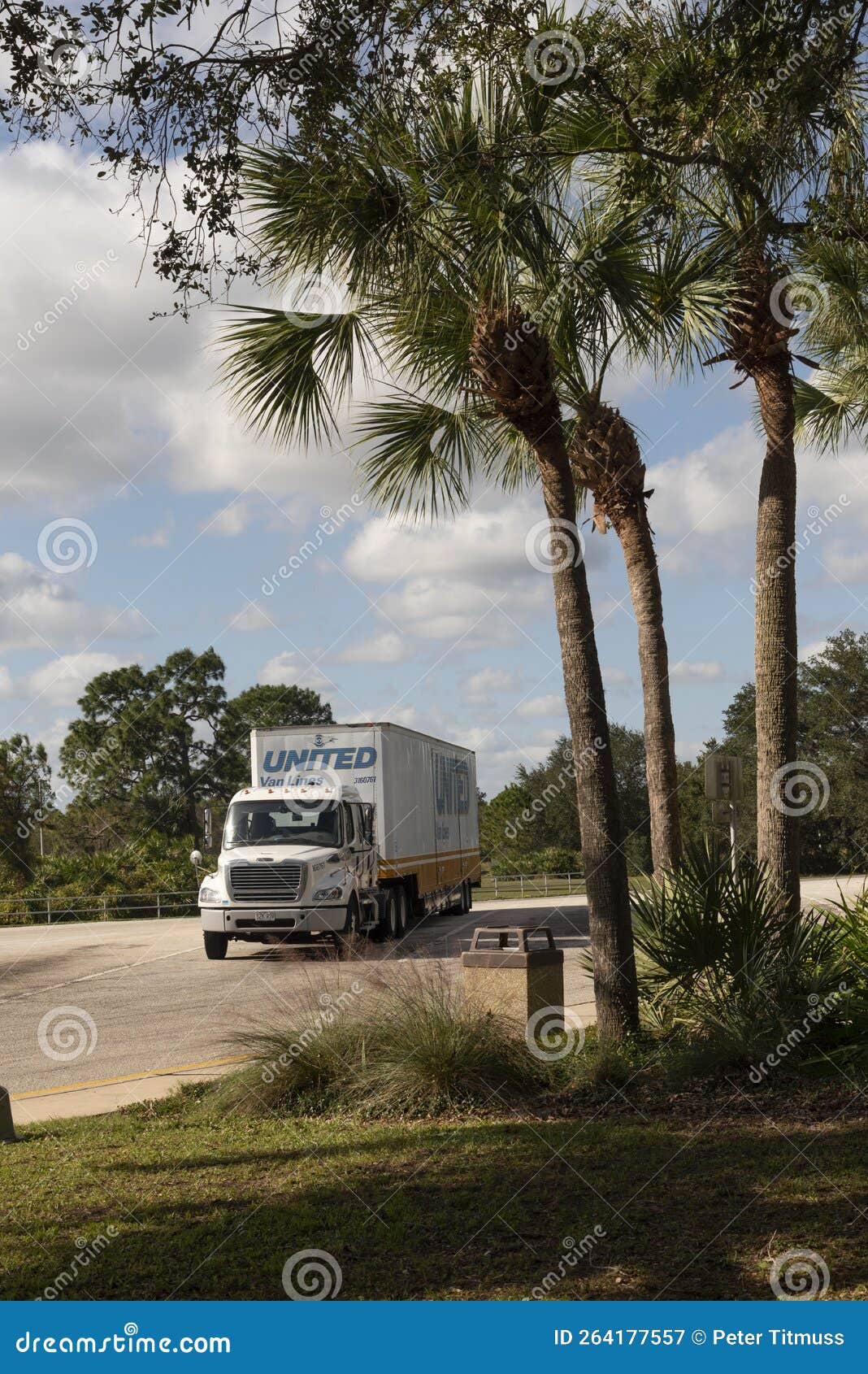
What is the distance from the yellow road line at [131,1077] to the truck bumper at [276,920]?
836 cm

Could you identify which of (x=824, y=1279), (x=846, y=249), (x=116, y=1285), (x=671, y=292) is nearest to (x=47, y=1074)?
(x=116, y=1285)

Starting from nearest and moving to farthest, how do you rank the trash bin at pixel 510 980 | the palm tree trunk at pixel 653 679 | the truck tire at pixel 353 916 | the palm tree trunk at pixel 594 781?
the trash bin at pixel 510 980 < the palm tree trunk at pixel 594 781 < the palm tree trunk at pixel 653 679 < the truck tire at pixel 353 916

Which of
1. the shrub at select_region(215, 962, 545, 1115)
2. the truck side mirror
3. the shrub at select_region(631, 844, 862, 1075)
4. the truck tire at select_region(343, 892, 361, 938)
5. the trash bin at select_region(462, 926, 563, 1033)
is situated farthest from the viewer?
the truck side mirror

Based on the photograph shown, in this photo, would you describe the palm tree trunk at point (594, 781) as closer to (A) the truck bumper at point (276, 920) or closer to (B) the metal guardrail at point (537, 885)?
(A) the truck bumper at point (276, 920)

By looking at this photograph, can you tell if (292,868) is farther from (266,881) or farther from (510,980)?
(510,980)

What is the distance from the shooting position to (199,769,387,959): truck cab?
18562 millimetres

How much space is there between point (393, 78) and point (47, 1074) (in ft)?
26.3

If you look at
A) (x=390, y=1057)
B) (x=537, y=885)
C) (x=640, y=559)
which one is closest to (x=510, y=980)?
(x=390, y=1057)

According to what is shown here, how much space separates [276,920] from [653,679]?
7745 mm

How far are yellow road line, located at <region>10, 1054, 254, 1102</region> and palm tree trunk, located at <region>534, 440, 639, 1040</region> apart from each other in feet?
8.95

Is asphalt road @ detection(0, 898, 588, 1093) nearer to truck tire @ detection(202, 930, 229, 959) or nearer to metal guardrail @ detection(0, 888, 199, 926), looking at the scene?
truck tire @ detection(202, 930, 229, 959)

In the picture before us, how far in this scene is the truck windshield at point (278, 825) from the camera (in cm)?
1947

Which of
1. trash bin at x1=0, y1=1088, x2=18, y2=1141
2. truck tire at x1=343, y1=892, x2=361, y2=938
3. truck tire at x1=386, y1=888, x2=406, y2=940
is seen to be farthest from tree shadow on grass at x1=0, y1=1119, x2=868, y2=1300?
truck tire at x1=386, y1=888, x2=406, y2=940

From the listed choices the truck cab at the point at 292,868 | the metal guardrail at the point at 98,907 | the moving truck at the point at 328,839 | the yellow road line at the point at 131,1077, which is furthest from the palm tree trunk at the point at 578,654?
the metal guardrail at the point at 98,907
